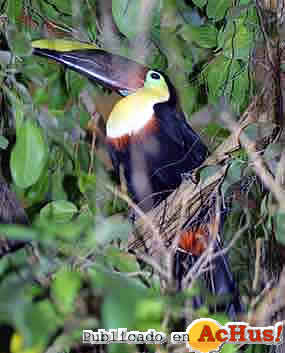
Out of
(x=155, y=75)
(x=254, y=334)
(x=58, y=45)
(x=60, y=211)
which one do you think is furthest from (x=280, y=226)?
(x=58, y=45)

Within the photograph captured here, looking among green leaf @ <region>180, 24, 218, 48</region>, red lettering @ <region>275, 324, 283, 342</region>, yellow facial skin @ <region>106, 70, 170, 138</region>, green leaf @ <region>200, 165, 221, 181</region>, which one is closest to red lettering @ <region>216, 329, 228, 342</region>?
red lettering @ <region>275, 324, 283, 342</region>

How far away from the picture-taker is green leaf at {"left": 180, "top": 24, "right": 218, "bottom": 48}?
1107 mm

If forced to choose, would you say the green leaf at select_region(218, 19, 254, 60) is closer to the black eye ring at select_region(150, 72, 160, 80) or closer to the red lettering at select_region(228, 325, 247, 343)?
the black eye ring at select_region(150, 72, 160, 80)

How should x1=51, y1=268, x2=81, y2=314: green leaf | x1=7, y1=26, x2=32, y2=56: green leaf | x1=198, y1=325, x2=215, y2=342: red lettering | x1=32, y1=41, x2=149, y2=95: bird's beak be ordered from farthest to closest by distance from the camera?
x1=32, y1=41, x2=149, y2=95: bird's beak < x1=7, y1=26, x2=32, y2=56: green leaf < x1=198, y1=325, x2=215, y2=342: red lettering < x1=51, y1=268, x2=81, y2=314: green leaf

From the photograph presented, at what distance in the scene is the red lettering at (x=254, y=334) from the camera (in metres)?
0.79

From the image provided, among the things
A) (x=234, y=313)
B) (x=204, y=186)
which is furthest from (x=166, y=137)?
(x=234, y=313)

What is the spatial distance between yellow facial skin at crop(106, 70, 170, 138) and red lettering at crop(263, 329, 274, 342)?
460 mm

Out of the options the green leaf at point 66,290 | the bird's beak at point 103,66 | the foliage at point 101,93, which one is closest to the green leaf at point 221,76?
the foliage at point 101,93

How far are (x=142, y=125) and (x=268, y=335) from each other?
0.46 m

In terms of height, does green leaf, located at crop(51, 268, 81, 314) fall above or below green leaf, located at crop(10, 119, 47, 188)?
below

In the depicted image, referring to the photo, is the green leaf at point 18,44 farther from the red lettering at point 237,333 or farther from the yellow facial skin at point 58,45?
the red lettering at point 237,333

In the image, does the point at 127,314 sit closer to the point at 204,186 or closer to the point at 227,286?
the point at 204,186

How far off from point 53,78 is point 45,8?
0.15m

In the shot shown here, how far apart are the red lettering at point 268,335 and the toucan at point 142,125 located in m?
0.25
